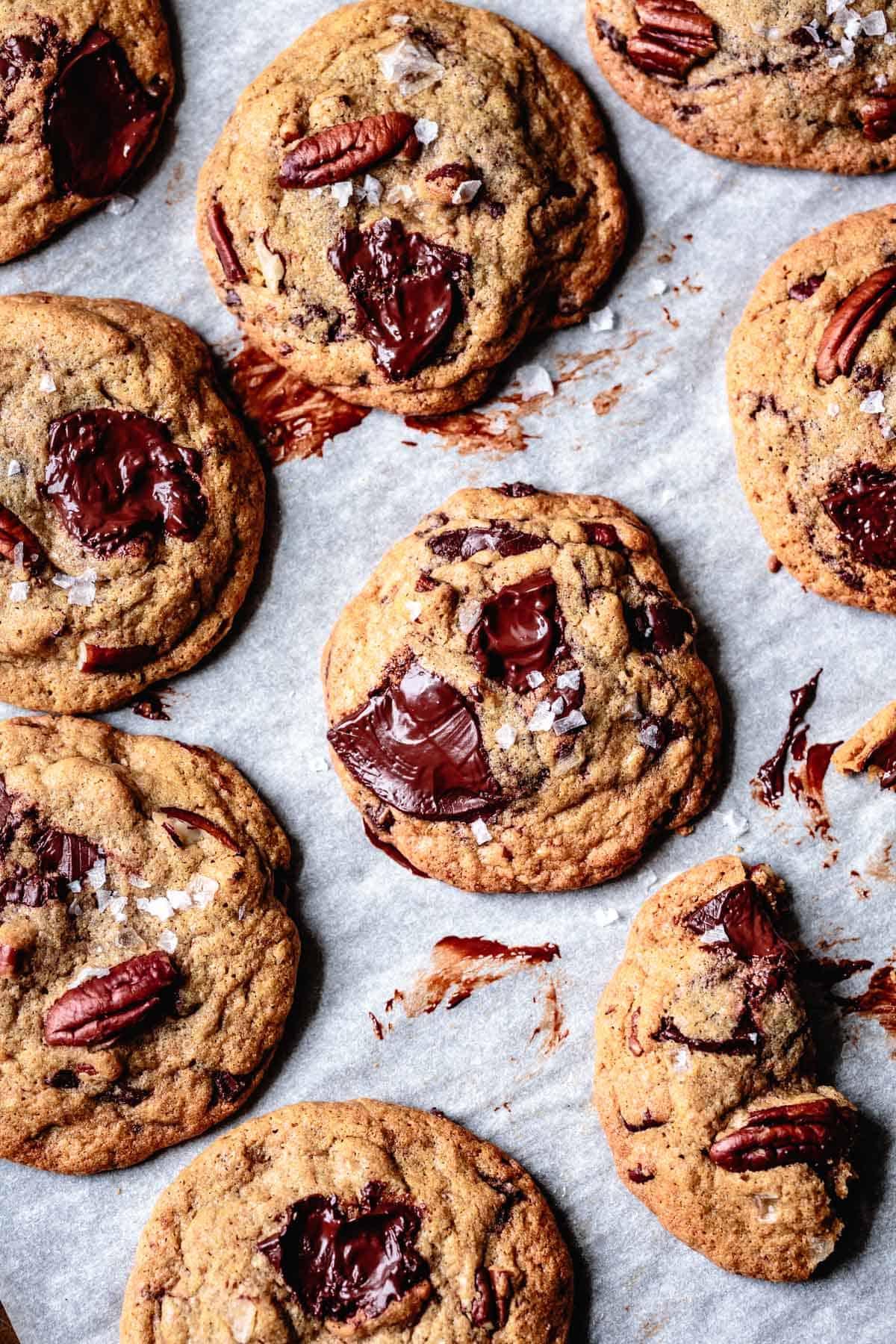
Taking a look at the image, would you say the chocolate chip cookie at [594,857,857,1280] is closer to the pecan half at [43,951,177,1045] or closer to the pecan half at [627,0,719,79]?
the pecan half at [43,951,177,1045]

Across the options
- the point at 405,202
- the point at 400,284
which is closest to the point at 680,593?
the point at 400,284

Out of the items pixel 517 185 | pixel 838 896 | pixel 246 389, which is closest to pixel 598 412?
pixel 517 185

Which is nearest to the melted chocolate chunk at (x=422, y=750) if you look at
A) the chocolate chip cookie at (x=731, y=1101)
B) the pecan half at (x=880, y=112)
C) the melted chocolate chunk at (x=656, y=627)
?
the melted chocolate chunk at (x=656, y=627)

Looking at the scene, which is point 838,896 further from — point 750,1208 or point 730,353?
point 730,353

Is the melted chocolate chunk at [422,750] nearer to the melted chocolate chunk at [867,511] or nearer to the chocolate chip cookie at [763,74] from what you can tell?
the melted chocolate chunk at [867,511]

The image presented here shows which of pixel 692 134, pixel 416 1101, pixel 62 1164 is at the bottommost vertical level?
pixel 416 1101

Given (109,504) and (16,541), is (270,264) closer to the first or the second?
(109,504)
